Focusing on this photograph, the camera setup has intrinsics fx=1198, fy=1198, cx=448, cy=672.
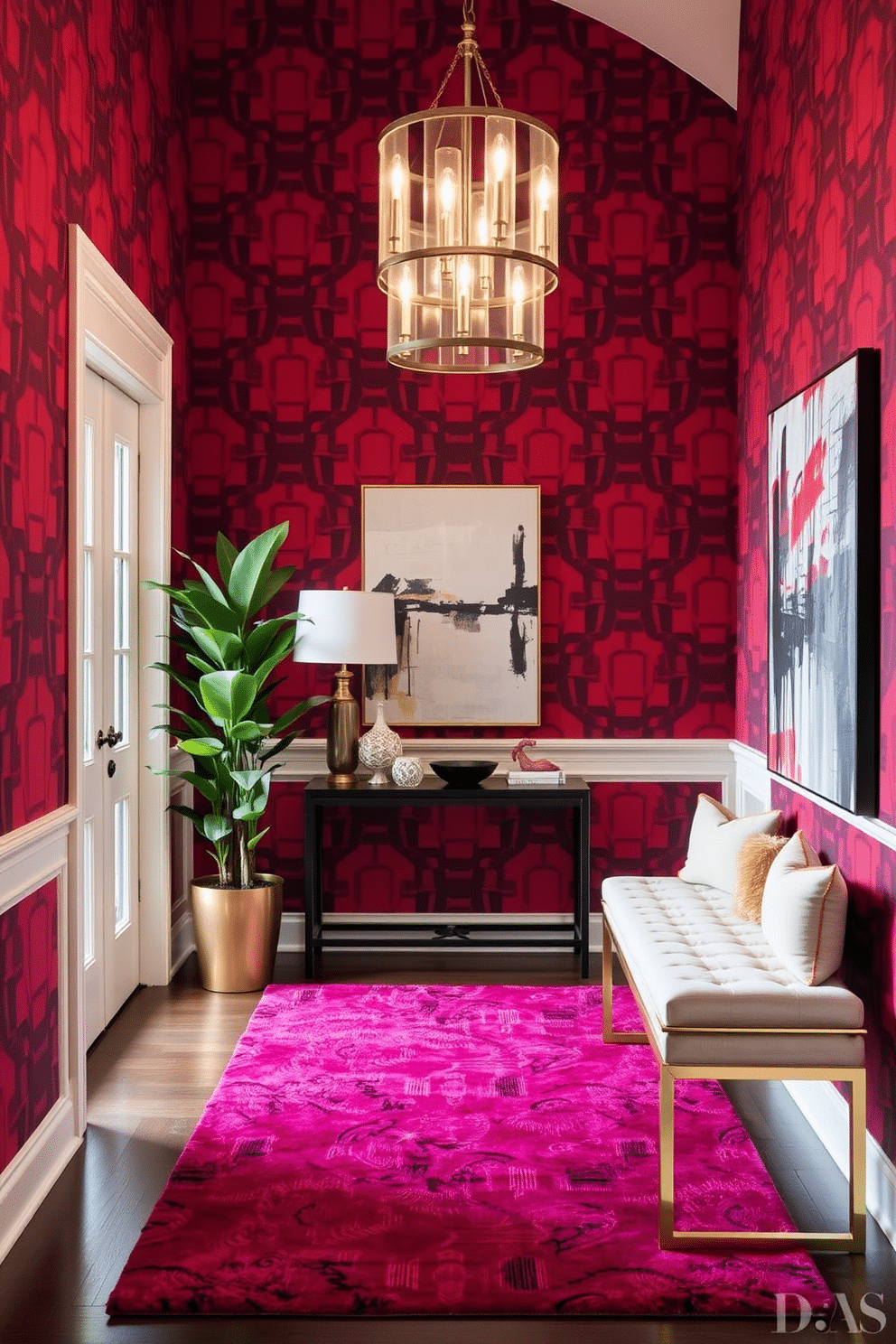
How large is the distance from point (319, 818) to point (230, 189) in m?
2.72

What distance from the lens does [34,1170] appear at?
112 inches

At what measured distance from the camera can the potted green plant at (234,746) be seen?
174 inches

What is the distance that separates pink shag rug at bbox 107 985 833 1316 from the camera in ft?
7.97

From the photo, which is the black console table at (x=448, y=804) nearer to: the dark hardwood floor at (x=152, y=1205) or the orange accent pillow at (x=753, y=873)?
the dark hardwood floor at (x=152, y=1205)

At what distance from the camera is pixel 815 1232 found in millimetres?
2635

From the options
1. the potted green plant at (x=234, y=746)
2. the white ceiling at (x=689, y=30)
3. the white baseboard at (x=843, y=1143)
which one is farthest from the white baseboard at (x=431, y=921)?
the white ceiling at (x=689, y=30)

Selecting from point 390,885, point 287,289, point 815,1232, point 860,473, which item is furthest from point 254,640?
point 815,1232

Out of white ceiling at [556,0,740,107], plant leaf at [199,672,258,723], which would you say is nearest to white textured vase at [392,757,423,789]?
plant leaf at [199,672,258,723]

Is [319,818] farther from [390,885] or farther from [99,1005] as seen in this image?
[99,1005]

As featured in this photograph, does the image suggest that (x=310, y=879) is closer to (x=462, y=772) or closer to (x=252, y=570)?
(x=462, y=772)

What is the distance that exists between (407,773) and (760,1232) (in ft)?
7.89

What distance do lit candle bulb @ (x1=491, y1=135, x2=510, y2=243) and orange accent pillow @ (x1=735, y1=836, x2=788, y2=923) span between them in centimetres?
189

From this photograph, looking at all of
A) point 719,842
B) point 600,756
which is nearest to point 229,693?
point 600,756

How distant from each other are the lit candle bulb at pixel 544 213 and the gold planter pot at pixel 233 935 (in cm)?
265
